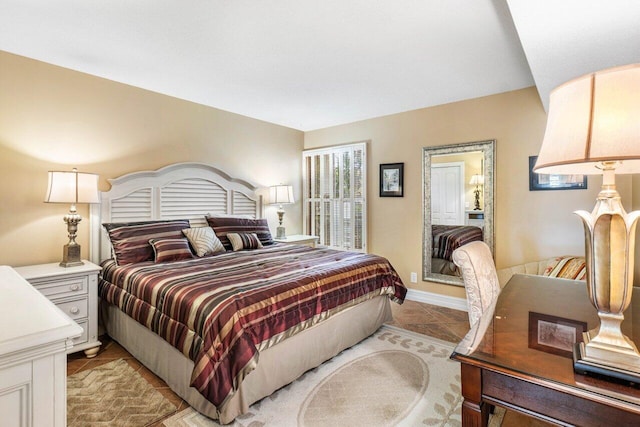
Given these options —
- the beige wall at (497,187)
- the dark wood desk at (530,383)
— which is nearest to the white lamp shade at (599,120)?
the dark wood desk at (530,383)

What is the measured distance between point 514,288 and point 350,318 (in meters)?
1.29

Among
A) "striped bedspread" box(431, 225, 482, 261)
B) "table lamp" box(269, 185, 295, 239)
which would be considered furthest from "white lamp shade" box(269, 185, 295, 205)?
"striped bedspread" box(431, 225, 482, 261)

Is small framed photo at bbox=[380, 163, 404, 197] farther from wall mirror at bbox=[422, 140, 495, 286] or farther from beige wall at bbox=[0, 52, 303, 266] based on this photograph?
beige wall at bbox=[0, 52, 303, 266]

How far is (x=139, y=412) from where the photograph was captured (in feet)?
6.29

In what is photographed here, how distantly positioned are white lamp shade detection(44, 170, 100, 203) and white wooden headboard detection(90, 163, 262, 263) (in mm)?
416

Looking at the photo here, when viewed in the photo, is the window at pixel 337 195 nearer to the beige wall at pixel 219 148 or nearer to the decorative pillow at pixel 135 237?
the beige wall at pixel 219 148

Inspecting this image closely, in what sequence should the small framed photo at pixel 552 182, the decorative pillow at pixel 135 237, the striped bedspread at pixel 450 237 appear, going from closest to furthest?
the decorative pillow at pixel 135 237, the small framed photo at pixel 552 182, the striped bedspread at pixel 450 237

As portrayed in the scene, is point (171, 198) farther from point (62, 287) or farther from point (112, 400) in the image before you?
point (112, 400)

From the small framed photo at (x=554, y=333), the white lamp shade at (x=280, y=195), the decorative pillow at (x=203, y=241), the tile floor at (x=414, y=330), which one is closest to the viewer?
the small framed photo at (x=554, y=333)

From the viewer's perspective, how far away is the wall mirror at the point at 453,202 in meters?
3.57

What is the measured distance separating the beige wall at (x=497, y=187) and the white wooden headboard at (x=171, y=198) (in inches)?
71.6

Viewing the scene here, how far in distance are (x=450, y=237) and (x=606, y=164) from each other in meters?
2.99

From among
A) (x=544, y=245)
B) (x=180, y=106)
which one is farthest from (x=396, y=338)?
(x=180, y=106)

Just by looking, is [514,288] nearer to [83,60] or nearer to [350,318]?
[350,318]
